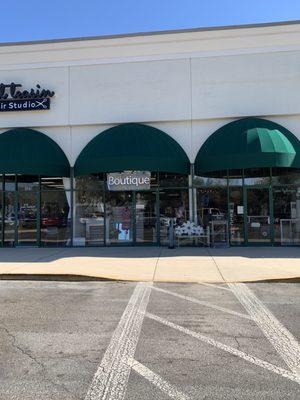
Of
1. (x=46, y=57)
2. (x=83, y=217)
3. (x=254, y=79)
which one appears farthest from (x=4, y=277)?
(x=254, y=79)

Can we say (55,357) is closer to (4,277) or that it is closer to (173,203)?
(4,277)

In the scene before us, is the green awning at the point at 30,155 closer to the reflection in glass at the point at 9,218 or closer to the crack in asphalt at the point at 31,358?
the reflection in glass at the point at 9,218

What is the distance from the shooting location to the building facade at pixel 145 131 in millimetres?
17156

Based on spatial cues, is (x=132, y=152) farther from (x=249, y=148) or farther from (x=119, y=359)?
(x=119, y=359)

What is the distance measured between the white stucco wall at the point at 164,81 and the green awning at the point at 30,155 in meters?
0.62

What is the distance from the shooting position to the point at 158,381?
15.0 feet

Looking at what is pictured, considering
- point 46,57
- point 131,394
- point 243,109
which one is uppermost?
point 46,57

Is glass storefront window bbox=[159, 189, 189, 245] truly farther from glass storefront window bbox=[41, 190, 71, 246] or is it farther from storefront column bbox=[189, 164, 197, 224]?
glass storefront window bbox=[41, 190, 71, 246]

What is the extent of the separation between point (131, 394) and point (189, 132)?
1422cm

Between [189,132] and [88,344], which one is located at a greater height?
[189,132]

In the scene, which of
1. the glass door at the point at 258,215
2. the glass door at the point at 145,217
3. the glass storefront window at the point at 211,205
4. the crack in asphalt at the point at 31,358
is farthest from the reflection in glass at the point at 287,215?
the crack in asphalt at the point at 31,358

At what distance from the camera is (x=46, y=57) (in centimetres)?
1845

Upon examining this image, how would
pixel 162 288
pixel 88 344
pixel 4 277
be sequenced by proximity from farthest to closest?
pixel 4 277
pixel 162 288
pixel 88 344

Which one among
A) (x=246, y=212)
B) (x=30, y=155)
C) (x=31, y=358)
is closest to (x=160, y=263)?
(x=246, y=212)
